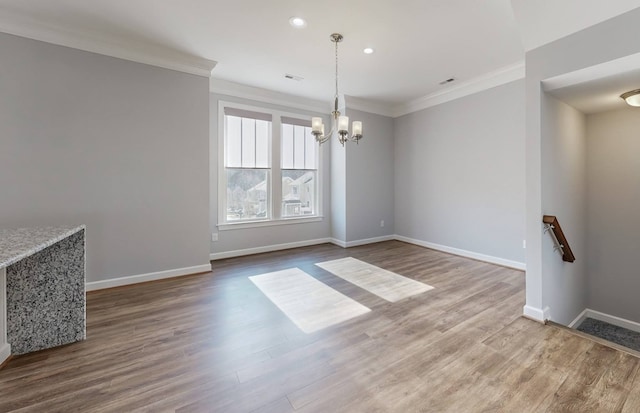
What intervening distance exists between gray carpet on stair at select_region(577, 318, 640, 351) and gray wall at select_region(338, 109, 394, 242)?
3.46m

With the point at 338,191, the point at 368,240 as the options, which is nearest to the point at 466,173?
the point at 368,240

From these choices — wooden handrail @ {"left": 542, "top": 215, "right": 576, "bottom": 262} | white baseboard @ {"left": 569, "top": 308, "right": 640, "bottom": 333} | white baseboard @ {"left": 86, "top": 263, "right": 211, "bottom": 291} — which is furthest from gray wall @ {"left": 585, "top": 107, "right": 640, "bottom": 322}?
white baseboard @ {"left": 86, "top": 263, "right": 211, "bottom": 291}

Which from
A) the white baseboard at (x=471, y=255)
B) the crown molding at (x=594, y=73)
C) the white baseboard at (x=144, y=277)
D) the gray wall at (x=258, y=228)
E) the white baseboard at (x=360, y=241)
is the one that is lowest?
the white baseboard at (x=144, y=277)

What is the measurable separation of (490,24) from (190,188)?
4.16 meters

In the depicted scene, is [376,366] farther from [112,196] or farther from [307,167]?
[307,167]

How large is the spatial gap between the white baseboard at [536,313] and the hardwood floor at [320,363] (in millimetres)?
90

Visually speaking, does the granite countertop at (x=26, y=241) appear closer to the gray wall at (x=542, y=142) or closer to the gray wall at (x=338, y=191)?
the gray wall at (x=542, y=142)

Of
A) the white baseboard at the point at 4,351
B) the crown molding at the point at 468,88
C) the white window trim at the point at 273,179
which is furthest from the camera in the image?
the white window trim at the point at 273,179

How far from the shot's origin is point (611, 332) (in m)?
3.17

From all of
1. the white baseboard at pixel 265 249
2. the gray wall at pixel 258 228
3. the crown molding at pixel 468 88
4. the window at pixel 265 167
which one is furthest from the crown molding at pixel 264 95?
the white baseboard at pixel 265 249

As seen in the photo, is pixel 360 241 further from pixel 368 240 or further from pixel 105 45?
pixel 105 45

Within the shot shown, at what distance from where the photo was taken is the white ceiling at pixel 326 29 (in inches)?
102

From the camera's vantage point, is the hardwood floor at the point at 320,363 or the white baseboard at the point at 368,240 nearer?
the hardwood floor at the point at 320,363

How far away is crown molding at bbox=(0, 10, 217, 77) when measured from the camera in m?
2.85
